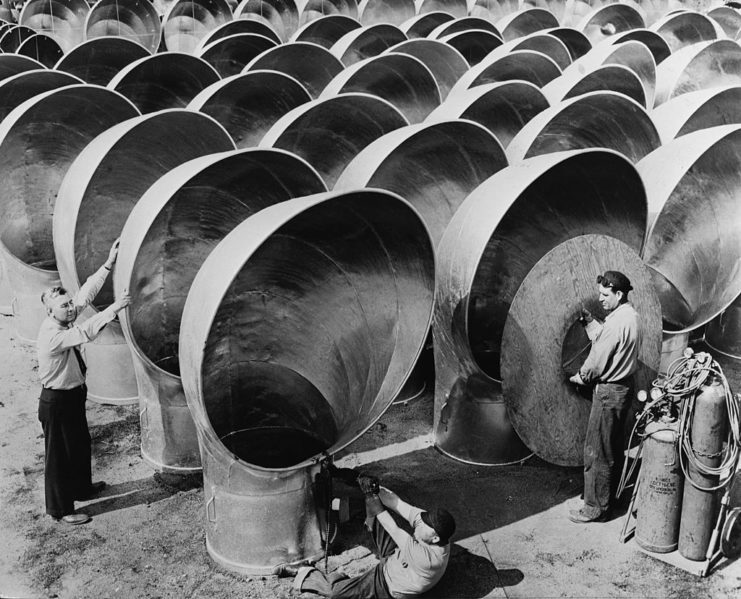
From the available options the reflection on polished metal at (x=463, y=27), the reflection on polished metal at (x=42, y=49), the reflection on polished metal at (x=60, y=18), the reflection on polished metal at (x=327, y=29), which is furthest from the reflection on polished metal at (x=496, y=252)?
the reflection on polished metal at (x=60, y=18)

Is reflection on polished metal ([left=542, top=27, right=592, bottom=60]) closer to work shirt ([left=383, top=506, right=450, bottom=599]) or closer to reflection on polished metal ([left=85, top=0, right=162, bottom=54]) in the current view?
reflection on polished metal ([left=85, top=0, right=162, bottom=54])

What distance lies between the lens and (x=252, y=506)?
5.23m

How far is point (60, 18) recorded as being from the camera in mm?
17875

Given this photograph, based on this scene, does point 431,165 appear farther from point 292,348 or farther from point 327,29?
point 327,29

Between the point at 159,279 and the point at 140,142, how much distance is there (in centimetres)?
156

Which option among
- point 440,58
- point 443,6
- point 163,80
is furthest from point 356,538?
point 443,6

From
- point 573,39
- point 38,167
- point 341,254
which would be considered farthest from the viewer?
point 573,39

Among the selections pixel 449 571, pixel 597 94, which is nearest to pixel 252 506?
pixel 449 571

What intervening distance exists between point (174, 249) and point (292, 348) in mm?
1517

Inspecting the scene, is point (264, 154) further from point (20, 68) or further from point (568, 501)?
point (20, 68)

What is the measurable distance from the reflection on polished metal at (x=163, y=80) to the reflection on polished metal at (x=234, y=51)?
1782mm

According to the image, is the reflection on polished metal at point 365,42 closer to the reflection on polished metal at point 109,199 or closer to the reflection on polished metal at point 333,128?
the reflection on polished metal at point 333,128

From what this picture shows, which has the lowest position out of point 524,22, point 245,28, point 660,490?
point 660,490

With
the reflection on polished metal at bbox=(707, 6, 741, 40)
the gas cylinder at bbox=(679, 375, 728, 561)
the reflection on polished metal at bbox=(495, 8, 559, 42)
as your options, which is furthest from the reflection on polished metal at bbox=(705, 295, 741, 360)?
the reflection on polished metal at bbox=(707, 6, 741, 40)
